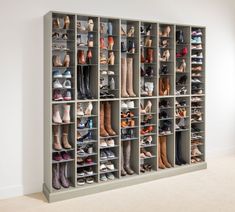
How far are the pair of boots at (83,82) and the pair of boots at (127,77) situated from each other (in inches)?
18.6

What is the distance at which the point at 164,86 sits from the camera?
475cm

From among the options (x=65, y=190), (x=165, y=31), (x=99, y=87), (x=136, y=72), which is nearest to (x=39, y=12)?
(x=99, y=87)

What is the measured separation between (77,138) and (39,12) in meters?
1.57

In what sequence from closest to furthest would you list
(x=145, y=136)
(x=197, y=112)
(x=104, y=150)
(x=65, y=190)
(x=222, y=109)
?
(x=65, y=190)
(x=104, y=150)
(x=145, y=136)
(x=197, y=112)
(x=222, y=109)

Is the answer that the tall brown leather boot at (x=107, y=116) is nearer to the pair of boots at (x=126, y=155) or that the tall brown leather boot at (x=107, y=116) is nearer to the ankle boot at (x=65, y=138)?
the pair of boots at (x=126, y=155)

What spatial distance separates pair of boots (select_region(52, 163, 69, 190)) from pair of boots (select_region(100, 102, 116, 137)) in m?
0.69

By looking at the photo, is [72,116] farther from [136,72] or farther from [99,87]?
[136,72]

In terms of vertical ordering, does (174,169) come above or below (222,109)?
below

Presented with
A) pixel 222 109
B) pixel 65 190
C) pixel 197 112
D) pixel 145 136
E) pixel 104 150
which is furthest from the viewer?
pixel 222 109

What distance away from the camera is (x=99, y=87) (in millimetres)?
4086

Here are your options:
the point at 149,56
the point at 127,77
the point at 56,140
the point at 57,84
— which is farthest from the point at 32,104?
the point at 149,56

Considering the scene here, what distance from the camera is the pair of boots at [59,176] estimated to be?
392 cm

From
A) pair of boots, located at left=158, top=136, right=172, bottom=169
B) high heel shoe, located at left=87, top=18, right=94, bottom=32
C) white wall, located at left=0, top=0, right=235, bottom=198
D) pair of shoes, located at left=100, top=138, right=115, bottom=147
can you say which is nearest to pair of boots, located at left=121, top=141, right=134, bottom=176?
pair of shoes, located at left=100, top=138, right=115, bottom=147

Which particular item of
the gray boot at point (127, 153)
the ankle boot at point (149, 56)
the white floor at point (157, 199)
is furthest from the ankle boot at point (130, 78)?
the white floor at point (157, 199)
